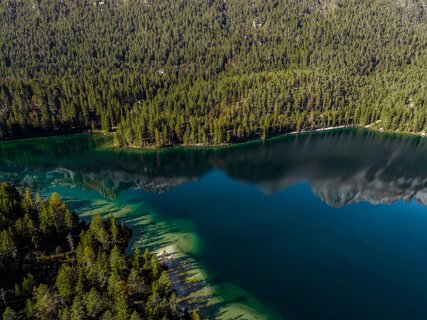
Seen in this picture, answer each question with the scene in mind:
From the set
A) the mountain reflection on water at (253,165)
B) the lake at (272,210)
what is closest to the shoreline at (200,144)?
the mountain reflection on water at (253,165)

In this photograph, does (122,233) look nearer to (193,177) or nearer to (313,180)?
(193,177)

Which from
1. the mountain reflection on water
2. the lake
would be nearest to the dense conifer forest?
the lake

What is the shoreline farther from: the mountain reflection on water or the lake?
the lake

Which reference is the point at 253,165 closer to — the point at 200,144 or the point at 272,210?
the point at 200,144

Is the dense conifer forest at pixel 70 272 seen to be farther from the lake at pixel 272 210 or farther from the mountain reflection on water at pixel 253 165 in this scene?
the mountain reflection on water at pixel 253 165

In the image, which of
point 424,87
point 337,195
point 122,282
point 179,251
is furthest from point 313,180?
point 424,87

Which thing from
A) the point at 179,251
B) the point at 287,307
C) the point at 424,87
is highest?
the point at 424,87

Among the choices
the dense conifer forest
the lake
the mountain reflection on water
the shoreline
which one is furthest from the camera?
the shoreline
